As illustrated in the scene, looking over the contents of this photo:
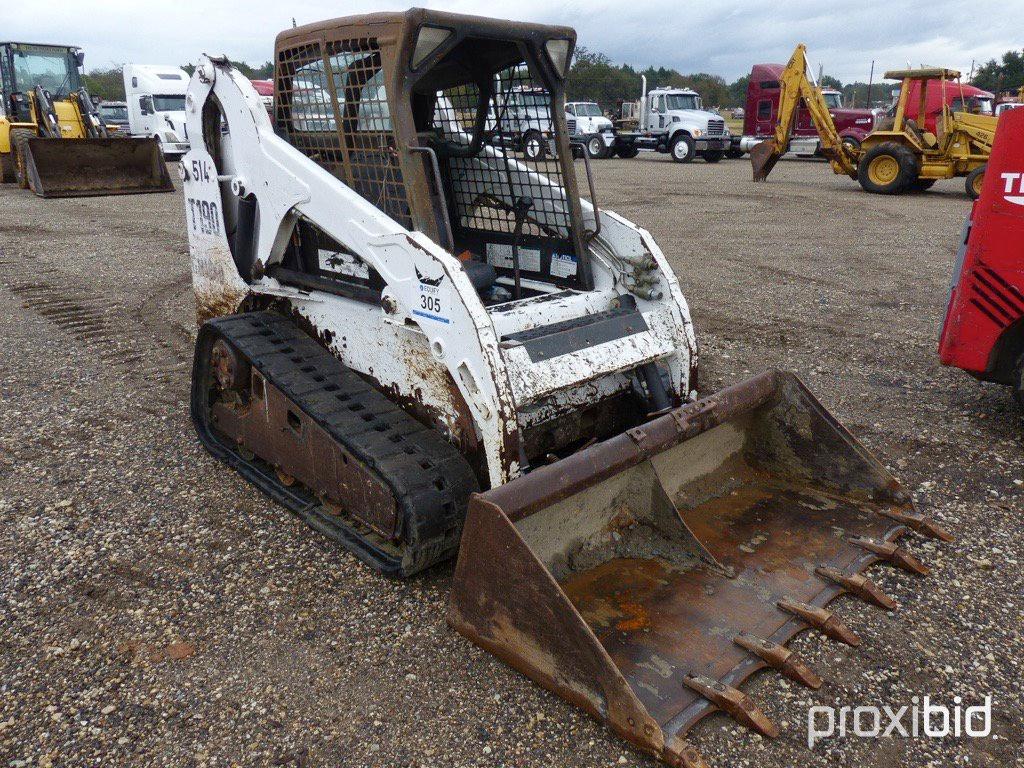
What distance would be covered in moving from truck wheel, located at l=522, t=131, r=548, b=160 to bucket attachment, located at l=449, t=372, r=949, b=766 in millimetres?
1555

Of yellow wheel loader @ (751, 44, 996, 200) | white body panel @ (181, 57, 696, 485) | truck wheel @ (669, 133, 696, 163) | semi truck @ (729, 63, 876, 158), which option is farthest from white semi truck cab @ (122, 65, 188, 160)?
white body panel @ (181, 57, 696, 485)

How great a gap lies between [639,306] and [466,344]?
47.8 inches

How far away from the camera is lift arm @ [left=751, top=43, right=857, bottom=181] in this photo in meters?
16.5

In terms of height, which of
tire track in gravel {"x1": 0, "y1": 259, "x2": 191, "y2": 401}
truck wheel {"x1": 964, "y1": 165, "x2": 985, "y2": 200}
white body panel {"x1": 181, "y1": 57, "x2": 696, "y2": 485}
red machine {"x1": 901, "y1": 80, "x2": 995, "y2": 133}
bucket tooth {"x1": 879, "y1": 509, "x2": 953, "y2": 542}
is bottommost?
bucket tooth {"x1": 879, "y1": 509, "x2": 953, "y2": 542}

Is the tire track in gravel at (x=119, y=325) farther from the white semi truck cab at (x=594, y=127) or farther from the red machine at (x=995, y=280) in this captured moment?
the white semi truck cab at (x=594, y=127)

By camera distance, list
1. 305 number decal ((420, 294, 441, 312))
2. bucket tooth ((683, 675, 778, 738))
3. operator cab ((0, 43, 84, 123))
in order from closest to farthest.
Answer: bucket tooth ((683, 675, 778, 738)), 305 number decal ((420, 294, 441, 312)), operator cab ((0, 43, 84, 123))

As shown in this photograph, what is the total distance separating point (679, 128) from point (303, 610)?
80.1 ft

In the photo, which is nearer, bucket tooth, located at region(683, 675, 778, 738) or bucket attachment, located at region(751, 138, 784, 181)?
bucket tooth, located at region(683, 675, 778, 738)

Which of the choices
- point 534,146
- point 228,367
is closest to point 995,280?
point 534,146

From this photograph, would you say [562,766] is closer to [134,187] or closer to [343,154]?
[343,154]

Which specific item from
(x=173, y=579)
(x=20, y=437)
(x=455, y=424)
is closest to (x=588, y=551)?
(x=455, y=424)

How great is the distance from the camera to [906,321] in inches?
267

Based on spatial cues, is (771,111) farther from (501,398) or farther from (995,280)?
(501,398)

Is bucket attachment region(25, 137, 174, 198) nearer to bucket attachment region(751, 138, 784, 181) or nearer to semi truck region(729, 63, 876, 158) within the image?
bucket attachment region(751, 138, 784, 181)
